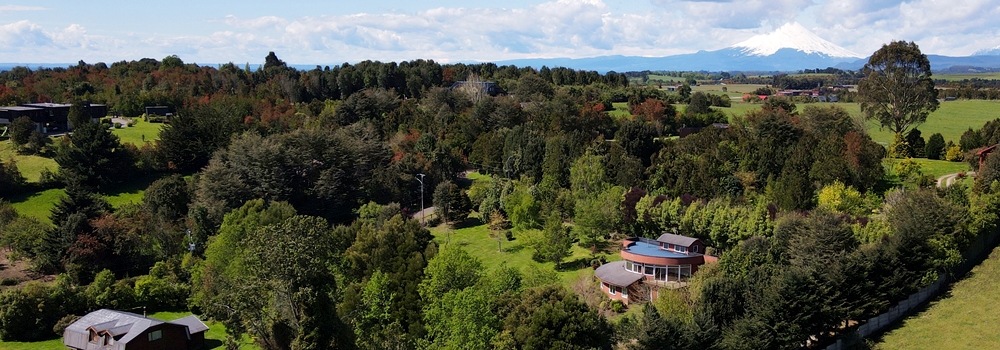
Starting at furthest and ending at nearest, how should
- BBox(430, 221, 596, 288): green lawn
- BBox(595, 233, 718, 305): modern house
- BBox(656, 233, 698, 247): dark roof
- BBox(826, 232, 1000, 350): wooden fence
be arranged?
BBox(430, 221, 596, 288): green lawn
BBox(656, 233, 698, 247): dark roof
BBox(595, 233, 718, 305): modern house
BBox(826, 232, 1000, 350): wooden fence

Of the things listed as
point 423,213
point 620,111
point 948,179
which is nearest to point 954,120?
point 948,179

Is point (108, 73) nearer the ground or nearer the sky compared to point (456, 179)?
nearer the sky

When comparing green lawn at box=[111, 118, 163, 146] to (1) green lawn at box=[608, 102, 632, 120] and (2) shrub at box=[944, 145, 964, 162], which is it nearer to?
(1) green lawn at box=[608, 102, 632, 120]

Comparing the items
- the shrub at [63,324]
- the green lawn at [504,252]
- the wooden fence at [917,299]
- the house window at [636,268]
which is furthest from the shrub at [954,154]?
the shrub at [63,324]

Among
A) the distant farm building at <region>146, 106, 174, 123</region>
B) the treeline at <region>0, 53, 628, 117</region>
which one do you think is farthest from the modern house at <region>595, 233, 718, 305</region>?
the distant farm building at <region>146, 106, 174, 123</region>

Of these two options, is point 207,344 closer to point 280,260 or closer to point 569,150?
point 280,260

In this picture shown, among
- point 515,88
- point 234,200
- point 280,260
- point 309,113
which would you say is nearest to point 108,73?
point 309,113
